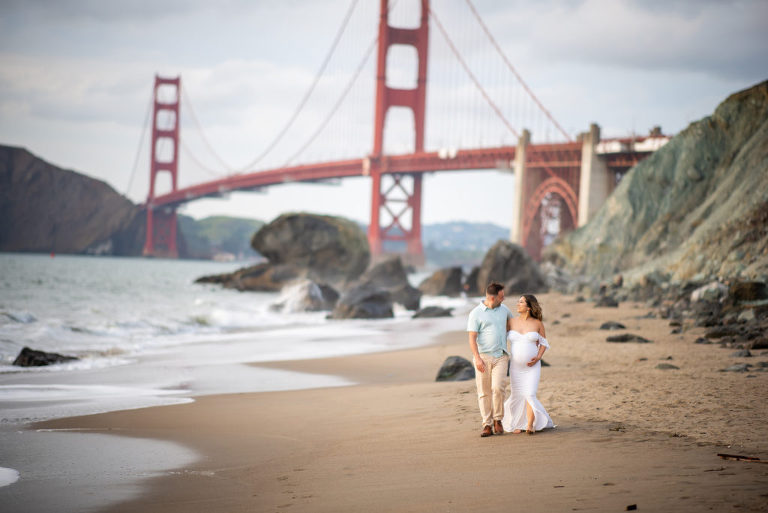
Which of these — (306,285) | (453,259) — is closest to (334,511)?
(306,285)

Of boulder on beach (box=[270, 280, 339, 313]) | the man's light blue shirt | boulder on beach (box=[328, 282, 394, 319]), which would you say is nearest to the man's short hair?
the man's light blue shirt

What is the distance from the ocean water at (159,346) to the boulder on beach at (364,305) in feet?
1.64

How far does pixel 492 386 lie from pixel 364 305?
16.0 m

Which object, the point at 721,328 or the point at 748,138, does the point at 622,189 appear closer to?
the point at 748,138

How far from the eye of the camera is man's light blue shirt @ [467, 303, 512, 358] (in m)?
5.69

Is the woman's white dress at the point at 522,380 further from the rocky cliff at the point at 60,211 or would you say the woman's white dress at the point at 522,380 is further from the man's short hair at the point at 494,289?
the rocky cliff at the point at 60,211

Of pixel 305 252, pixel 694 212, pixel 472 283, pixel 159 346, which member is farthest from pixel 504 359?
pixel 305 252

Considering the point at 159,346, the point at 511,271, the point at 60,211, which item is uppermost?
the point at 60,211

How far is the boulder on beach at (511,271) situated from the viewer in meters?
31.3

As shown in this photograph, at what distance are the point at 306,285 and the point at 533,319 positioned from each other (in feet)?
69.9

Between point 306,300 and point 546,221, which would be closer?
point 306,300

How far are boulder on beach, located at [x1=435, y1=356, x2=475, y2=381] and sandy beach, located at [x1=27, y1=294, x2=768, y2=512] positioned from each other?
1.16ft

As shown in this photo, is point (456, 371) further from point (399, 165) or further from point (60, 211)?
point (60, 211)

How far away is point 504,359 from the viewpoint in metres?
5.70
